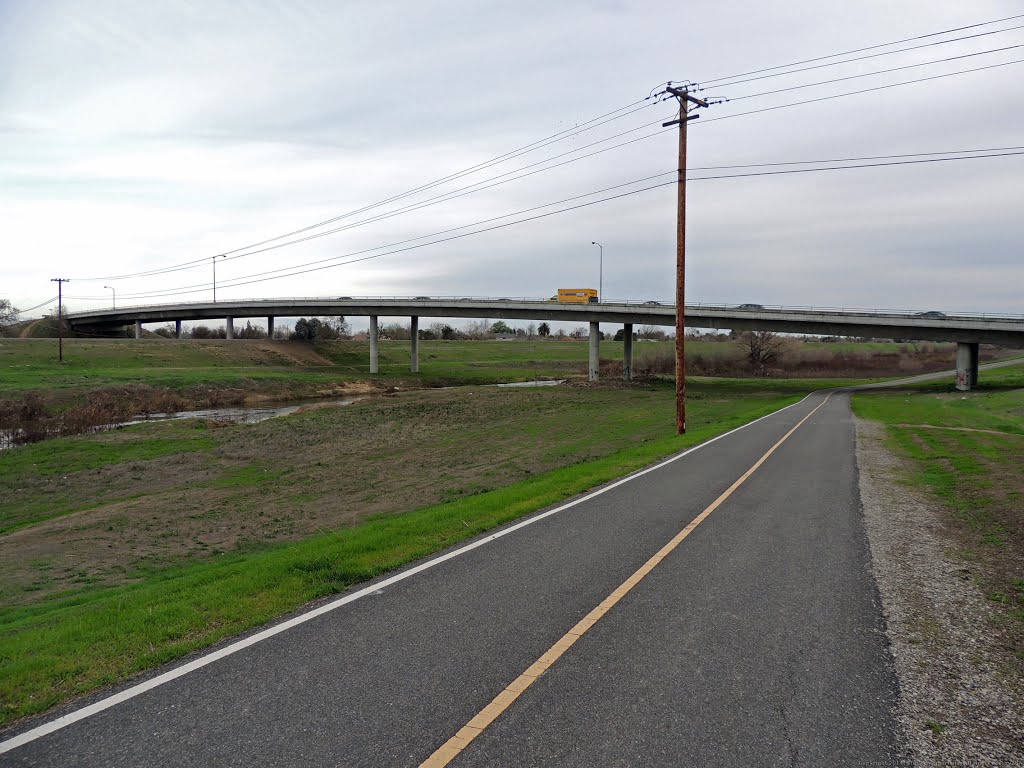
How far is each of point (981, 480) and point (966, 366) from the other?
50.1m

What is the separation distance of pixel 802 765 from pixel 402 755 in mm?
2427

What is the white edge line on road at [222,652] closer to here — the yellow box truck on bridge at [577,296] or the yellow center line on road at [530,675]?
the yellow center line on road at [530,675]

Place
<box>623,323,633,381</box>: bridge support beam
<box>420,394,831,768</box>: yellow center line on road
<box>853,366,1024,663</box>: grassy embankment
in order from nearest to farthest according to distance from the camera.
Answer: <box>420,394,831,768</box>: yellow center line on road < <box>853,366,1024,663</box>: grassy embankment < <box>623,323,633,381</box>: bridge support beam

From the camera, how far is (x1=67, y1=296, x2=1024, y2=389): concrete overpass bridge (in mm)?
54938

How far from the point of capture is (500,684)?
4793 mm

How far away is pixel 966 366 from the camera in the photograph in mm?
54531

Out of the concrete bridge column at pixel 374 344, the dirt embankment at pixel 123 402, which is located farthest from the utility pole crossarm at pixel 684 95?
the concrete bridge column at pixel 374 344

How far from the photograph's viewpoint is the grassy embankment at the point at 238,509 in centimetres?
612

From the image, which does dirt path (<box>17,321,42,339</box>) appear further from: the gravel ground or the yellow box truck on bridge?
the gravel ground

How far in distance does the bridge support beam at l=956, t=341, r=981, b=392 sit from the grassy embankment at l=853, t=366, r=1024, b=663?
63.8 feet

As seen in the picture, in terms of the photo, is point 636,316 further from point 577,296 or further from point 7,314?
point 7,314

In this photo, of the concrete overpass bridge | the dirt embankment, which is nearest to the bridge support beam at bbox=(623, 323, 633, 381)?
the concrete overpass bridge

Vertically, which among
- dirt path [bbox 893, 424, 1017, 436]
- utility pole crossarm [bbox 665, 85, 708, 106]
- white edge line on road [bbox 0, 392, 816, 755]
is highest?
utility pole crossarm [bbox 665, 85, 708, 106]

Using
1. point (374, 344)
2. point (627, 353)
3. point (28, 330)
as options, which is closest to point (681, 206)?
point (627, 353)
